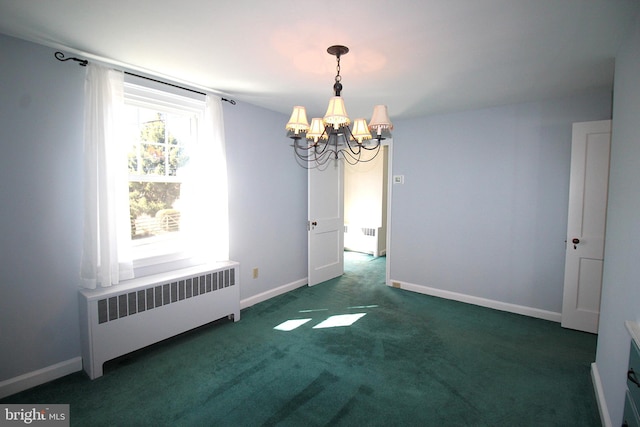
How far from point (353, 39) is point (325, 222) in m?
2.94

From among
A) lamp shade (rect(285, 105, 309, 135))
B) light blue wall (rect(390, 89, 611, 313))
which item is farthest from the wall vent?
lamp shade (rect(285, 105, 309, 135))

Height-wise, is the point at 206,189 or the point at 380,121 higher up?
the point at 380,121

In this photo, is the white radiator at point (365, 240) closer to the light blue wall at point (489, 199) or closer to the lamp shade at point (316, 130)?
the light blue wall at point (489, 199)

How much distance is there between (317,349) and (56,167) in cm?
248

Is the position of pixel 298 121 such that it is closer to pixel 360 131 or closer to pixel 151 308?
pixel 360 131

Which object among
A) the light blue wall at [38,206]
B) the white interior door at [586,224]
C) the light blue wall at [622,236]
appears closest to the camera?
the light blue wall at [622,236]

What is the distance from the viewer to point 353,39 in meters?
2.01

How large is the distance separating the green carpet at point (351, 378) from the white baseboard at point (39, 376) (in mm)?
64

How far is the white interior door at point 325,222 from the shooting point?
443cm

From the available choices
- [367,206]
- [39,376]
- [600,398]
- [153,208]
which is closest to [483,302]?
[600,398]

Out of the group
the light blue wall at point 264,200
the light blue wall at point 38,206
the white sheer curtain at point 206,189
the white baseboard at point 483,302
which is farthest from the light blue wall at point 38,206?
the white baseboard at point 483,302

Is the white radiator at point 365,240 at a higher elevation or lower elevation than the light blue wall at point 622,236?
lower

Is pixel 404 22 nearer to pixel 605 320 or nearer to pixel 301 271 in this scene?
pixel 605 320

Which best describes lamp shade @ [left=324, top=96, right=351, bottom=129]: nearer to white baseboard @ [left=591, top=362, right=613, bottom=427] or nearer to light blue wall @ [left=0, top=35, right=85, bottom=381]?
light blue wall @ [left=0, top=35, right=85, bottom=381]
